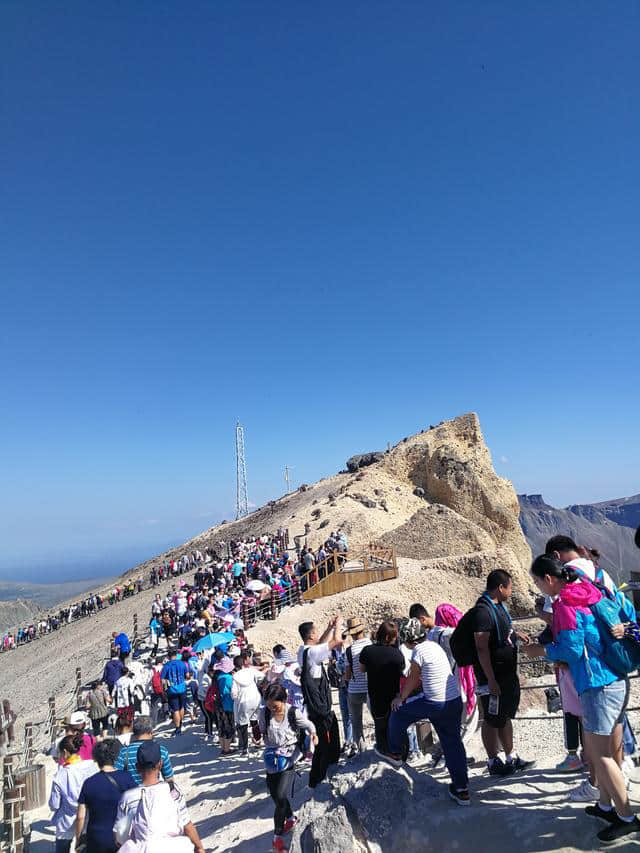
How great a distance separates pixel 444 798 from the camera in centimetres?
454

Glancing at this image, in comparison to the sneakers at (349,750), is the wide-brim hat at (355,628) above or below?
above

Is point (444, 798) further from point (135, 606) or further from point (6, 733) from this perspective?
point (135, 606)

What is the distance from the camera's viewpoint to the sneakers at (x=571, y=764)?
4875mm

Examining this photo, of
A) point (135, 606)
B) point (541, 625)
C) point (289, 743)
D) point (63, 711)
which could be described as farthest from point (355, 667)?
point (135, 606)

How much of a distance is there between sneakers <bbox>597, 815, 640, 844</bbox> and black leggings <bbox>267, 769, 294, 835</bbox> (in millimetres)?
2834

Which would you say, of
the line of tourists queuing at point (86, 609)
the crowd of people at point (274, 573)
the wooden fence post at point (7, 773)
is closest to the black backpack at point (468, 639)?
the wooden fence post at point (7, 773)

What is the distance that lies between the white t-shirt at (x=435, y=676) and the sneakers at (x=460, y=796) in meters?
0.67

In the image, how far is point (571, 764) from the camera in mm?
4910

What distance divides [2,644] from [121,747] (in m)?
36.0

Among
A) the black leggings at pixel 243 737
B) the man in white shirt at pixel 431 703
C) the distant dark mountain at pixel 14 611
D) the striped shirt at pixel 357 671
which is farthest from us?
the distant dark mountain at pixel 14 611

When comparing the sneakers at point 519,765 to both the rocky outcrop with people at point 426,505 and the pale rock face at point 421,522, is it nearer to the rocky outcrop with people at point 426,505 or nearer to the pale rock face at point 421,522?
the pale rock face at point 421,522

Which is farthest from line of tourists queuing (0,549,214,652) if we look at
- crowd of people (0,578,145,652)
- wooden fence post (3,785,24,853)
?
wooden fence post (3,785,24,853)

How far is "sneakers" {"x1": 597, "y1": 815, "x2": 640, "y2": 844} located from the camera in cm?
357

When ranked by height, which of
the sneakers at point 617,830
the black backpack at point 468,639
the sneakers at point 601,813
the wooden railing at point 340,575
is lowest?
the sneakers at point 617,830
